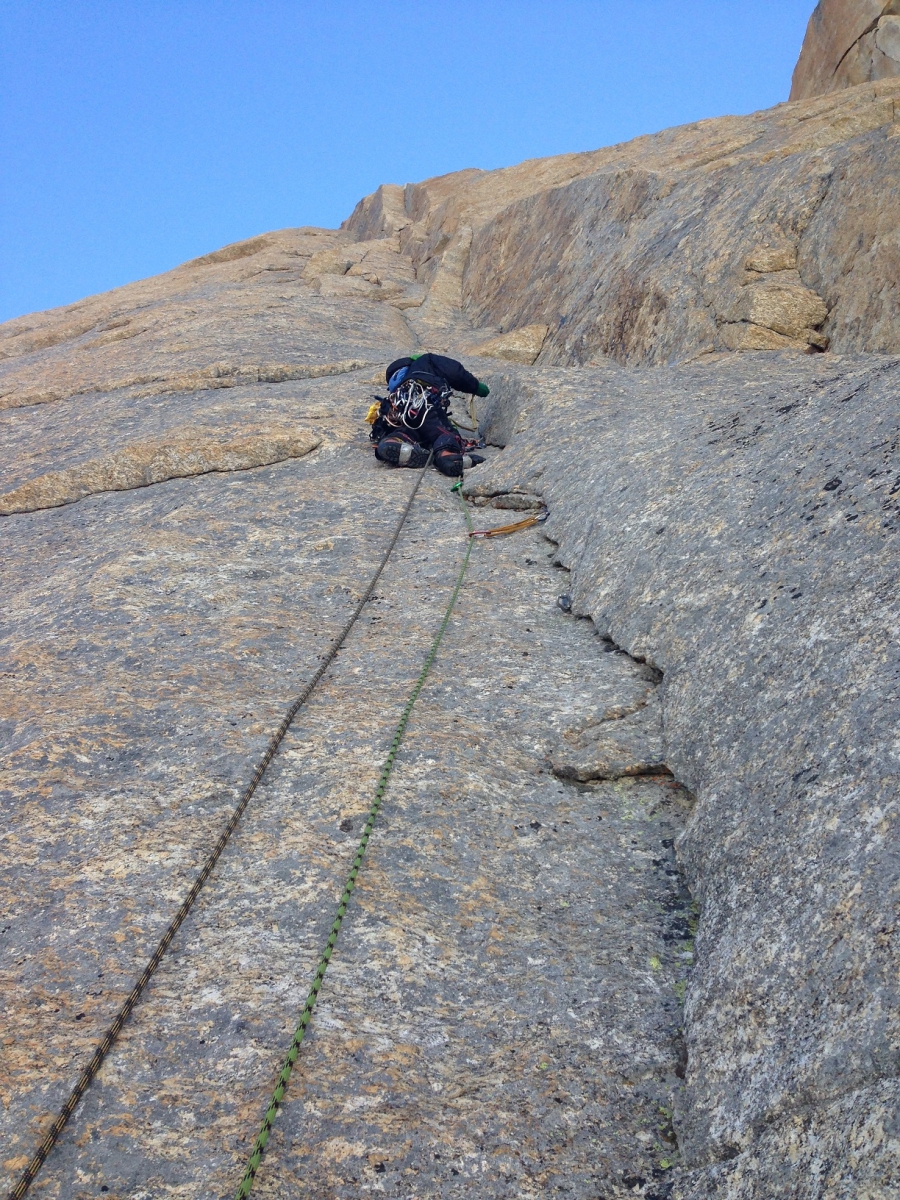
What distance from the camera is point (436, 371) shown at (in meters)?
10.9

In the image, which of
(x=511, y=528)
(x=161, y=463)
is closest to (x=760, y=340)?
(x=511, y=528)

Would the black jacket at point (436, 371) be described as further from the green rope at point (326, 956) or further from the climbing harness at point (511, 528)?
the green rope at point (326, 956)

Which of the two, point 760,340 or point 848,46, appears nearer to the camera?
point 760,340

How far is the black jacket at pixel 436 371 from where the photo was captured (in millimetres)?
10797

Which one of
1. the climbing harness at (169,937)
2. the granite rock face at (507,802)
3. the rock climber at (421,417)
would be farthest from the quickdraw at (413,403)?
the climbing harness at (169,937)

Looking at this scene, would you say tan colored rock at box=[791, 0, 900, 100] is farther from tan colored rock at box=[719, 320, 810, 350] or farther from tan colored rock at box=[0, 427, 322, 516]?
tan colored rock at box=[0, 427, 322, 516]

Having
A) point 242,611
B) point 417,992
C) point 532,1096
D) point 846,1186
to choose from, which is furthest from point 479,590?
point 846,1186

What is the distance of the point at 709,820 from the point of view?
3.80 metres

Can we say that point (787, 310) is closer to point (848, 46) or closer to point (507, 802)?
point (507, 802)

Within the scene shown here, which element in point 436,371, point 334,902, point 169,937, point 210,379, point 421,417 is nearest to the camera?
point 169,937

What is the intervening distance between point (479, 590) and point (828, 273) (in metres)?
6.68

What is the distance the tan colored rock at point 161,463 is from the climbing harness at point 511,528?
3294mm

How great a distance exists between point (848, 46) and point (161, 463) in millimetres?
22778

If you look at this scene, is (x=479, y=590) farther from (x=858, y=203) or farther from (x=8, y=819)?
(x=858, y=203)
